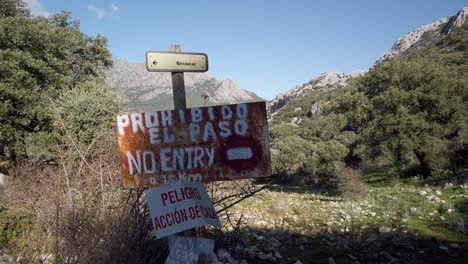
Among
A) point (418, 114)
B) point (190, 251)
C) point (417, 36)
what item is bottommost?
point (190, 251)

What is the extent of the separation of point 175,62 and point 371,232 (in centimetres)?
747

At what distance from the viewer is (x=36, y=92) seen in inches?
595

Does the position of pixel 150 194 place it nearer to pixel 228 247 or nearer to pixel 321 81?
pixel 228 247

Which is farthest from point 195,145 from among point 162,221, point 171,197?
point 162,221

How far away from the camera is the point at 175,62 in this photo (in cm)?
386

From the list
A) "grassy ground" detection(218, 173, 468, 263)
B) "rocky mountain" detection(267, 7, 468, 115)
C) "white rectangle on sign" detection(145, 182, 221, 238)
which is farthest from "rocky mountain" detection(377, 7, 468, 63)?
"white rectangle on sign" detection(145, 182, 221, 238)

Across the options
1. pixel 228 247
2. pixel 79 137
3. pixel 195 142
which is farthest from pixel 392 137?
pixel 195 142

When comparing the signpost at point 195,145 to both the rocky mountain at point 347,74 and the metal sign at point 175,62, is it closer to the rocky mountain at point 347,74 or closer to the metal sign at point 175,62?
the metal sign at point 175,62

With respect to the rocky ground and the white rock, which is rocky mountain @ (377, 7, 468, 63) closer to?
the rocky ground

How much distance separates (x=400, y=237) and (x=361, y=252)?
71.2 inches

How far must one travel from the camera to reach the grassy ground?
22.2ft

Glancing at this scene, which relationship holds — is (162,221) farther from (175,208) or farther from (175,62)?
(175,62)

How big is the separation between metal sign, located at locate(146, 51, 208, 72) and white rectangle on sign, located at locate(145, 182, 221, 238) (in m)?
1.25

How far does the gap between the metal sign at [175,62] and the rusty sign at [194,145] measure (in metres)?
0.50
